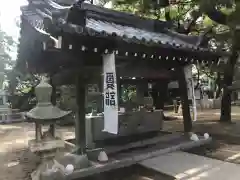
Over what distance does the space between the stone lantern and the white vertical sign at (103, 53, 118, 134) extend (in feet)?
3.90

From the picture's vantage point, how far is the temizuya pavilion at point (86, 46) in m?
5.64

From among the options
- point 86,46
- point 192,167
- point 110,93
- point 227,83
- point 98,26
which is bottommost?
point 192,167

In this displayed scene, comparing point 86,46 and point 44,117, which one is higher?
point 86,46

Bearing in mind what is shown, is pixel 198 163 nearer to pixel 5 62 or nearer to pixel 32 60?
pixel 32 60

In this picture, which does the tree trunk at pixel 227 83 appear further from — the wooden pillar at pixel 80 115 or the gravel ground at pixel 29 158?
the wooden pillar at pixel 80 115

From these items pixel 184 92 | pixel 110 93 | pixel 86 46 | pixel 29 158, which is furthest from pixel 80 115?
pixel 184 92

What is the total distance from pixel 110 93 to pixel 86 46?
1408 mm

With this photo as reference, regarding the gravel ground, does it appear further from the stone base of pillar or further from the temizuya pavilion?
the stone base of pillar

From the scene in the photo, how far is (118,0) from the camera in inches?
473

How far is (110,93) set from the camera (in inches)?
265

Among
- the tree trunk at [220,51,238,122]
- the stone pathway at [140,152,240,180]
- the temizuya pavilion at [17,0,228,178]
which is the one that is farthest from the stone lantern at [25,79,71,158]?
the tree trunk at [220,51,238,122]

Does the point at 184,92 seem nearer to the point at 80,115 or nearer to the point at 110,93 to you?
the point at 110,93

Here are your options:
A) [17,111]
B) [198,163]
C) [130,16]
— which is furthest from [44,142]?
[17,111]

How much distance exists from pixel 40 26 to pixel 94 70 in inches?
73.0
